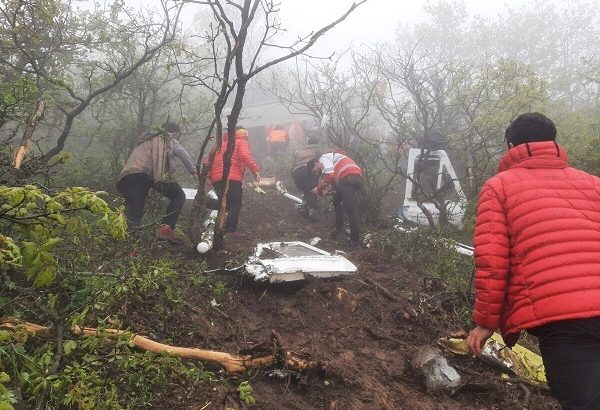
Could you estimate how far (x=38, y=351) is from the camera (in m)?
2.23

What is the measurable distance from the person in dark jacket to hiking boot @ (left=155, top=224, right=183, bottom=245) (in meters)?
2.99

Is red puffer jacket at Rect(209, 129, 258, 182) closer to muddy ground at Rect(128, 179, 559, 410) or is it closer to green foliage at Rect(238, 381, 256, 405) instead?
muddy ground at Rect(128, 179, 559, 410)

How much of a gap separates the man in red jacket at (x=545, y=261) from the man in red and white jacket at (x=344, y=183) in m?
3.88

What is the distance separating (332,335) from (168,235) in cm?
257

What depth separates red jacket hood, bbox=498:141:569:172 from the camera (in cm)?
190

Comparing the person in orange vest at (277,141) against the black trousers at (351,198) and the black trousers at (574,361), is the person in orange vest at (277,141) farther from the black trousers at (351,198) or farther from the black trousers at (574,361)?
the black trousers at (574,361)

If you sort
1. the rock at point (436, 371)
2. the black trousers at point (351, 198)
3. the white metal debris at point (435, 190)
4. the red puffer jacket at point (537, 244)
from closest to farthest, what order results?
the red puffer jacket at point (537, 244) → the rock at point (436, 371) → the black trousers at point (351, 198) → the white metal debris at point (435, 190)

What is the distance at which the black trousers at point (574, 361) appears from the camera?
1523 mm

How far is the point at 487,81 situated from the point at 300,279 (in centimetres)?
613

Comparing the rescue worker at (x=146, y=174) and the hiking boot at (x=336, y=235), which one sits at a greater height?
the rescue worker at (x=146, y=174)

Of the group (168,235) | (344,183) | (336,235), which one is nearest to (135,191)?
(168,235)

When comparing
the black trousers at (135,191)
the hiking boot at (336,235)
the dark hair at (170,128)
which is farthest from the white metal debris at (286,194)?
the black trousers at (135,191)

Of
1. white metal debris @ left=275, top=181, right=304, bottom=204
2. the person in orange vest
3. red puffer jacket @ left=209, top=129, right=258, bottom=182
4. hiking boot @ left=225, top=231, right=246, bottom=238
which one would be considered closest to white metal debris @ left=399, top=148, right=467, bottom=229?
white metal debris @ left=275, top=181, right=304, bottom=204

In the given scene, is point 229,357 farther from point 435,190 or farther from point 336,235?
point 435,190
